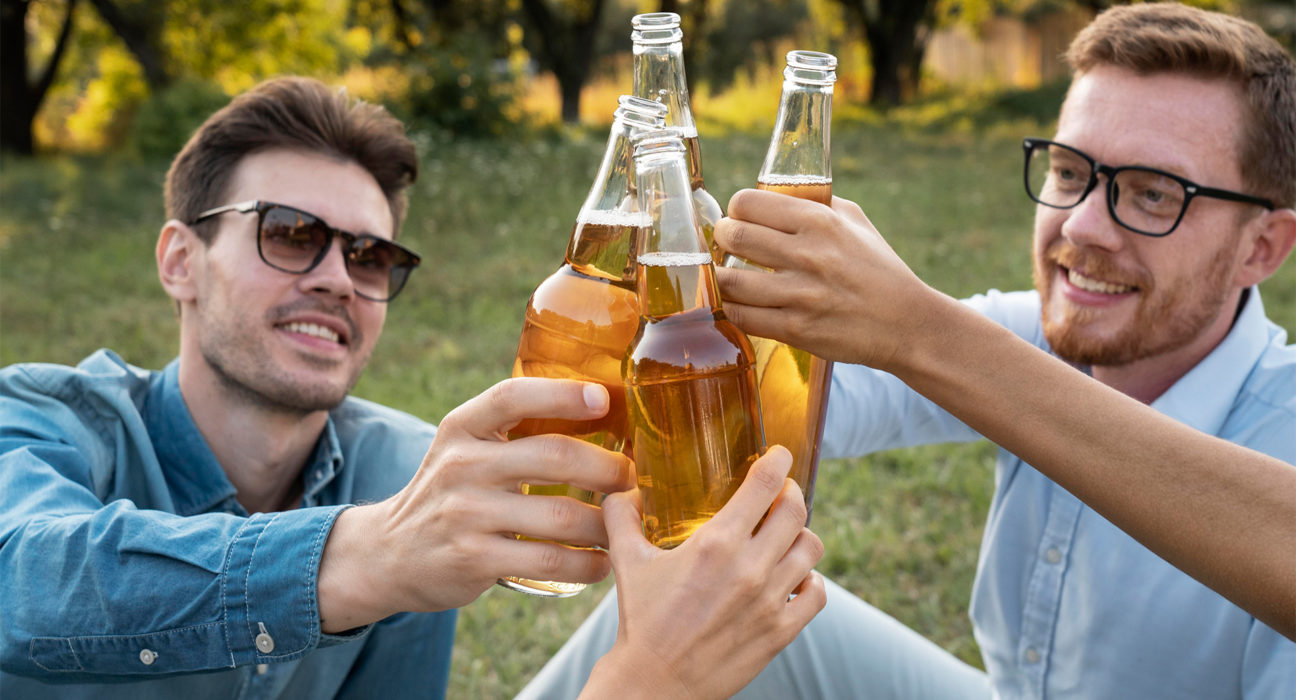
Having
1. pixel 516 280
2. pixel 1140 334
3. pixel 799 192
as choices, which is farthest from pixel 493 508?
pixel 516 280

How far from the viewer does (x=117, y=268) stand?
922 cm

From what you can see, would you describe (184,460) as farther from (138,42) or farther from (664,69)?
(138,42)

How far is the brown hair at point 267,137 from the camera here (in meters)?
3.11

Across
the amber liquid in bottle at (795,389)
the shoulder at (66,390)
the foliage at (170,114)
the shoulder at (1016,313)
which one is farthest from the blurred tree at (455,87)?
the amber liquid in bottle at (795,389)

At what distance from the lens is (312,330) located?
2.92 meters

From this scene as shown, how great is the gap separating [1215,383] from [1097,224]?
1.66 feet

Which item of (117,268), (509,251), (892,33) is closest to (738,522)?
(509,251)

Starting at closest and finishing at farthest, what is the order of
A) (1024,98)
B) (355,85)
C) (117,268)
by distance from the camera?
(117,268) < (355,85) < (1024,98)

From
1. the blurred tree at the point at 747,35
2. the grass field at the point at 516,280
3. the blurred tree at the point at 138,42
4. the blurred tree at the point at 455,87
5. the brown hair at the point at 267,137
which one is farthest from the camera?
the blurred tree at the point at 747,35

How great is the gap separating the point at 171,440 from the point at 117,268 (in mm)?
7431

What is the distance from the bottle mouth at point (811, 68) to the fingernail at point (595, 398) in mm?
555

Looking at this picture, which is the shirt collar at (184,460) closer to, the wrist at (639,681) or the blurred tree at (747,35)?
the wrist at (639,681)

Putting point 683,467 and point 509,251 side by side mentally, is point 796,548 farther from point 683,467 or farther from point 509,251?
point 509,251

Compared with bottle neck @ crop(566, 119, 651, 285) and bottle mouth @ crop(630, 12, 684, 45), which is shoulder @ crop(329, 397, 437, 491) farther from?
bottle mouth @ crop(630, 12, 684, 45)
